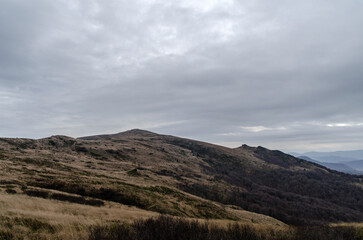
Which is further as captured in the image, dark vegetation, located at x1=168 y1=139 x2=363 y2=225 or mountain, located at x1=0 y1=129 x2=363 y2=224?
dark vegetation, located at x1=168 y1=139 x2=363 y2=225

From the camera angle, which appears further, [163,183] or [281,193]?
[281,193]

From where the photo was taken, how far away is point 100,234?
303 inches

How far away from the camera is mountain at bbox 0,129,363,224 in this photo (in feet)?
93.1

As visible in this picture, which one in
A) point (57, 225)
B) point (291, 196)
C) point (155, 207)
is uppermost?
point (57, 225)

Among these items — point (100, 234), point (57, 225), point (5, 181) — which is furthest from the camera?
point (5, 181)

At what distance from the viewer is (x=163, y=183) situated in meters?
55.1

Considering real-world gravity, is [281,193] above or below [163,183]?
below

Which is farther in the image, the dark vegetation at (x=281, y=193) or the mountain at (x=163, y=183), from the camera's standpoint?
the dark vegetation at (x=281, y=193)

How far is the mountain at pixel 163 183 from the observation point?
28.4m

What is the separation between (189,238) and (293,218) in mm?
73377

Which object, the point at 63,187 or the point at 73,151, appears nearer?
the point at 63,187

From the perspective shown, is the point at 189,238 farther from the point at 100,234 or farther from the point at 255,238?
the point at 100,234

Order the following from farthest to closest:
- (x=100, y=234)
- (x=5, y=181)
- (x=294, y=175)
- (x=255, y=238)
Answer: (x=294, y=175) → (x=5, y=181) → (x=255, y=238) → (x=100, y=234)

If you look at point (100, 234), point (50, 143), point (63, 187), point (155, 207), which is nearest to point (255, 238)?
point (100, 234)
